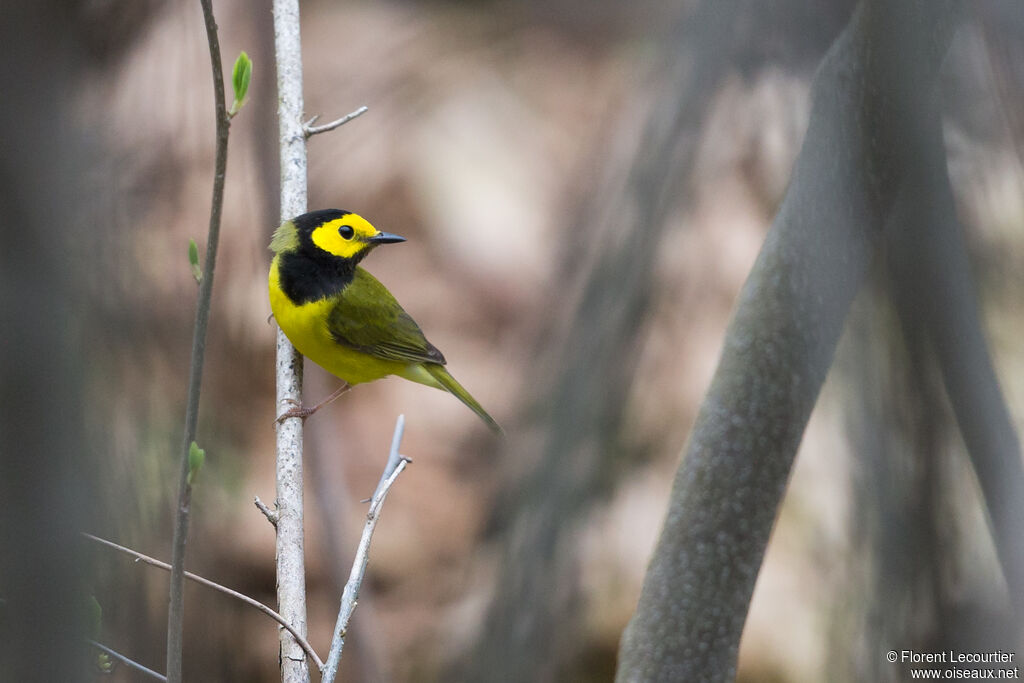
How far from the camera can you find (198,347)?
133 centimetres

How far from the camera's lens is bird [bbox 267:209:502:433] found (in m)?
3.71

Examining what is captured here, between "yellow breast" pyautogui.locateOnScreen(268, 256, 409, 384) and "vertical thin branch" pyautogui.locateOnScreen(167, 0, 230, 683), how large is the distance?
2.24 metres

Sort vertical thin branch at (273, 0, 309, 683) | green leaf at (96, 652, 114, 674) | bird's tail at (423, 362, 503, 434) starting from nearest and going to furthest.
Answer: green leaf at (96, 652, 114, 674) < vertical thin branch at (273, 0, 309, 683) < bird's tail at (423, 362, 503, 434)

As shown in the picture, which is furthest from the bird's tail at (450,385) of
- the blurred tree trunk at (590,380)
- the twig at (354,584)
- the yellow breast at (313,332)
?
the blurred tree trunk at (590,380)

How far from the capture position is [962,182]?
1.05m

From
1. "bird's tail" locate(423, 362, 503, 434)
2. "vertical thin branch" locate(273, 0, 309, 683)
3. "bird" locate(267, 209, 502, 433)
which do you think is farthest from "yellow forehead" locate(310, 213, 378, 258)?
"bird's tail" locate(423, 362, 503, 434)

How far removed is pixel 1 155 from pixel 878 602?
927 mm

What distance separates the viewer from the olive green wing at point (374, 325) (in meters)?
4.05

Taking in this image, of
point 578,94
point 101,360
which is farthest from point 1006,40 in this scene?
point 578,94

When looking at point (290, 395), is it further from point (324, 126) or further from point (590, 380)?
point (590, 380)

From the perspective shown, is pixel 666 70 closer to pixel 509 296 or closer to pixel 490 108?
pixel 509 296

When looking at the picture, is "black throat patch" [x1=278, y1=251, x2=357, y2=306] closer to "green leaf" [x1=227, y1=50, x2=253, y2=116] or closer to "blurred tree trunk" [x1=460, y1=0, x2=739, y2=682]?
"green leaf" [x1=227, y1=50, x2=253, y2=116]

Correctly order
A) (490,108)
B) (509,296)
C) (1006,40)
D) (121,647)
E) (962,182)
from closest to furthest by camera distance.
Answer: (1006,40), (962,182), (121,647), (509,296), (490,108)

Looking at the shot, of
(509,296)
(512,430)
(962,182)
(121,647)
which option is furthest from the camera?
(509,296)
